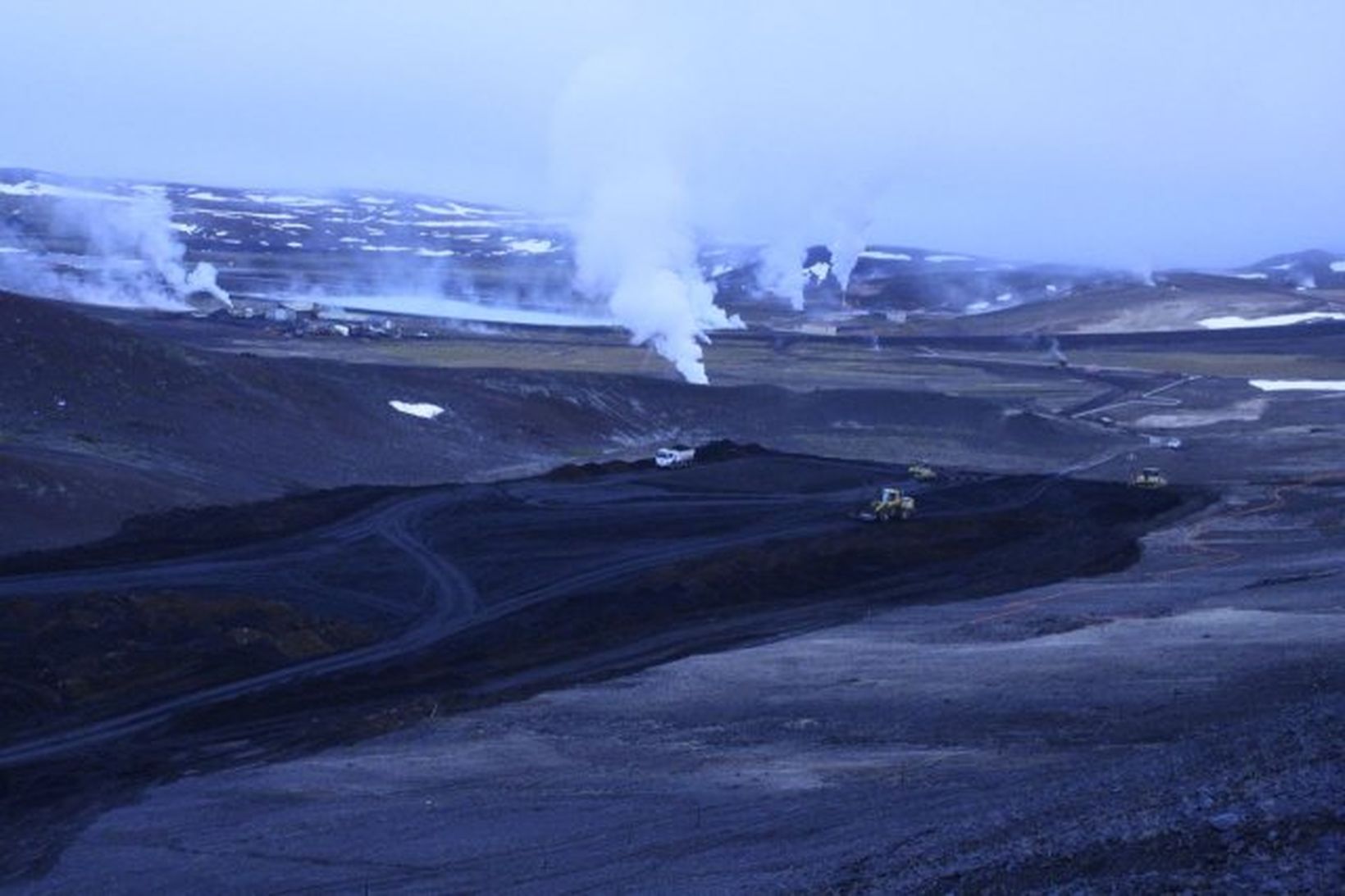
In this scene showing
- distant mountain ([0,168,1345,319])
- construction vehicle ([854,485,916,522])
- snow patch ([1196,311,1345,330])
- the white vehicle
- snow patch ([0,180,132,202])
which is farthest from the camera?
snow patch ([0,180,132,202])

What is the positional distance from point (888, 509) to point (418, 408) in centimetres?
1950

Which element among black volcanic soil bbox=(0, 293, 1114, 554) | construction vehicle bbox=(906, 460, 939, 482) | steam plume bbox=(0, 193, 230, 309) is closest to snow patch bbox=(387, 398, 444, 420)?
black volcanic soil bbox=(0, 293, 1114, 554)

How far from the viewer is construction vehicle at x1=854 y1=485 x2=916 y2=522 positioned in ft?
120

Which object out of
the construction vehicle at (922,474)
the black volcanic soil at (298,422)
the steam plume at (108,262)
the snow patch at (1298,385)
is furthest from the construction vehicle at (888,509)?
the steam plume at (108,262)

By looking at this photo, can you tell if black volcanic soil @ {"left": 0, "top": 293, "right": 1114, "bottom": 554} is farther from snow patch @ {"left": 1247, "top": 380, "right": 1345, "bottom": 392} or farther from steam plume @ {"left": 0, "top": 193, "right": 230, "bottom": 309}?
steam plume @ {"left": 0, "top": 193, "right": 230, "bottom": 309}

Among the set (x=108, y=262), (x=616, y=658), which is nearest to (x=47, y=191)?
(x=108, y=262)

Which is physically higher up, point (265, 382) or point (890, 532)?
point (265, 382)

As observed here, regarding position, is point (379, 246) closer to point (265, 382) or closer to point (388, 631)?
point (265, 382)

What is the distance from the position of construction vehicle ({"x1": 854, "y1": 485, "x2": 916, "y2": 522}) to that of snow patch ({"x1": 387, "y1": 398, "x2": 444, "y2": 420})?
18.0m

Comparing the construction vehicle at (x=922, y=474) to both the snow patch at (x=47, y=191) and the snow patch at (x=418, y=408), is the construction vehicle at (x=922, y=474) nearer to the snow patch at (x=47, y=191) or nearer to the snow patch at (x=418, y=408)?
the snow patch at (x=418, y=408)

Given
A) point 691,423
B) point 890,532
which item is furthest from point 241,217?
point 890,532

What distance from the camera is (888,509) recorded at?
36906 millimetres

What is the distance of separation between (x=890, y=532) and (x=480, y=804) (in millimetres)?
19215

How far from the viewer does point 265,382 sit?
4897 centimetres
